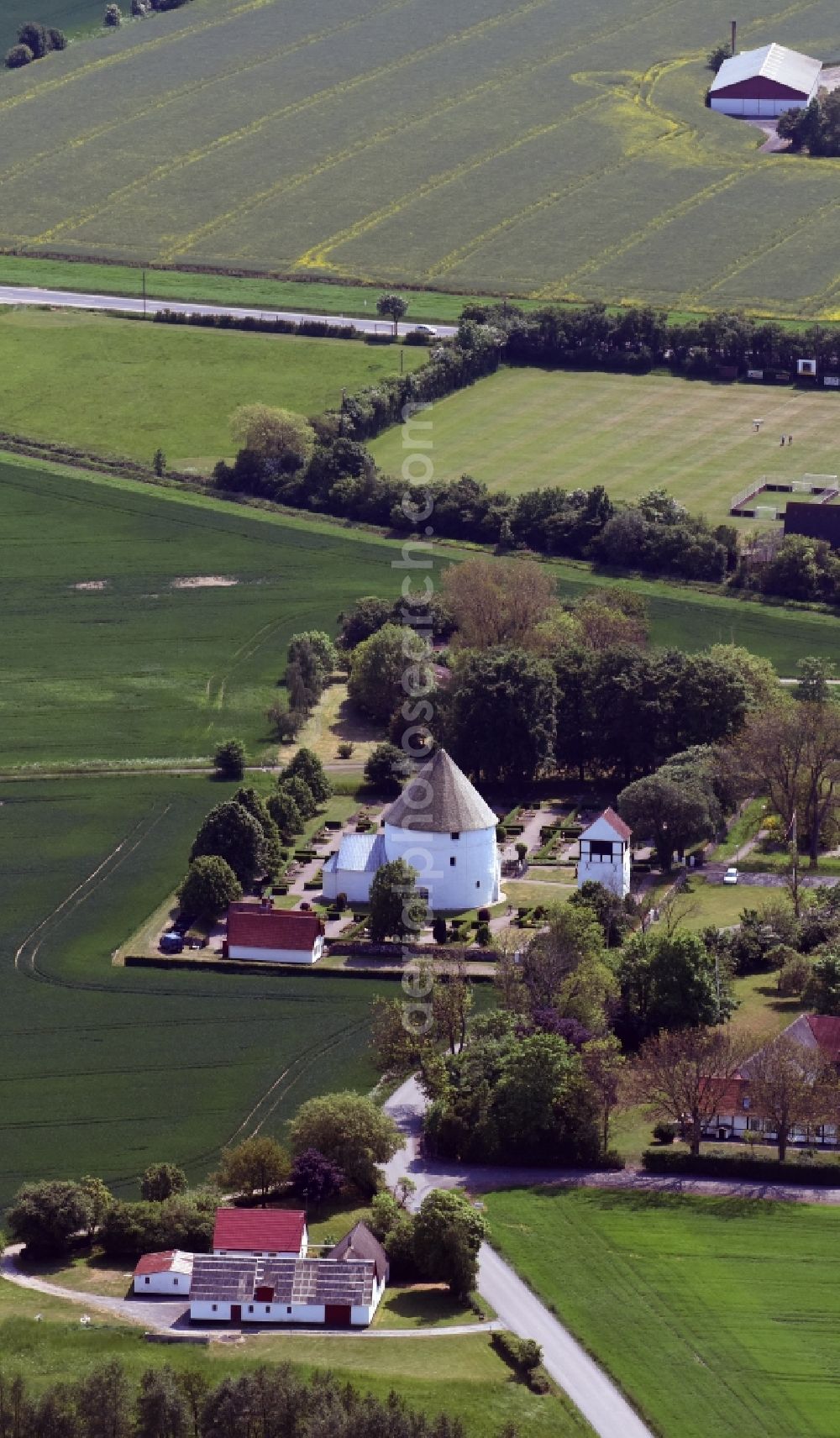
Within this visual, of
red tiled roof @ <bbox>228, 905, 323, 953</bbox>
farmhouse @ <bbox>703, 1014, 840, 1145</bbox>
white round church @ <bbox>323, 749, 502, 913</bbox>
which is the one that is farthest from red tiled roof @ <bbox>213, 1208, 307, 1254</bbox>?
white round church @ <bbox>323, 749, 502, 913</bbox>

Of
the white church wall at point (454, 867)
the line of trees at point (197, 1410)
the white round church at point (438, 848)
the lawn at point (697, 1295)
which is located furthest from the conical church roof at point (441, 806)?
the line of trees at point (197, 1410)

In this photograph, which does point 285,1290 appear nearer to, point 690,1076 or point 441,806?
point 690,1076

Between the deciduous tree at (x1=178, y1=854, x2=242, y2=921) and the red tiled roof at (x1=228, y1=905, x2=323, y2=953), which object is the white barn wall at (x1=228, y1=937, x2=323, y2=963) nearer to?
the red tiled roof at (x1=228, y1=905, x2=323, y2=953)

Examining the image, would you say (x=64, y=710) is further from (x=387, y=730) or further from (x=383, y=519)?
(x=383, y=519)

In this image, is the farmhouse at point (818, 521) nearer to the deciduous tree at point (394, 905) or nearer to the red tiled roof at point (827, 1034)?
the deciduous tree at point (394, 905)

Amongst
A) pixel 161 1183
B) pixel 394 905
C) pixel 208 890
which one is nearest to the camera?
pixel 161 1183

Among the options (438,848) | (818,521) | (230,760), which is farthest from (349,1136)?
(818,521)
